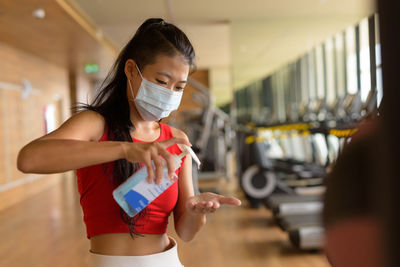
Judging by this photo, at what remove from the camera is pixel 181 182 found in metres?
1.24

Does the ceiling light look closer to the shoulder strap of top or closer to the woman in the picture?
the woman

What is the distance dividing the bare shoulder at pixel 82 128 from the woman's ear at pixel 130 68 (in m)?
0.15

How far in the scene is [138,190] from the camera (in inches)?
35.4

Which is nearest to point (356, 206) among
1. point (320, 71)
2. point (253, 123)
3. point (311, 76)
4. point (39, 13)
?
point (39, 13)

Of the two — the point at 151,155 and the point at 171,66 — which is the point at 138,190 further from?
the point at 171,66

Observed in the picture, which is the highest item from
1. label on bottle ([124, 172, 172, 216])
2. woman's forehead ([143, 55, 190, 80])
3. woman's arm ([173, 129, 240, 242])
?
woman's forehead ([143, 55, 190, 80])

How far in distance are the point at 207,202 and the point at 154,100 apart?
0.91 ft

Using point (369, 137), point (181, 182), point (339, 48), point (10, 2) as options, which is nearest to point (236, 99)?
point (339, 48)

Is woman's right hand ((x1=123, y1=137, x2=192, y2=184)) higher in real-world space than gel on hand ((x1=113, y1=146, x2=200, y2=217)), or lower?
higher

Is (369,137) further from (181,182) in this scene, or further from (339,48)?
(339,48)

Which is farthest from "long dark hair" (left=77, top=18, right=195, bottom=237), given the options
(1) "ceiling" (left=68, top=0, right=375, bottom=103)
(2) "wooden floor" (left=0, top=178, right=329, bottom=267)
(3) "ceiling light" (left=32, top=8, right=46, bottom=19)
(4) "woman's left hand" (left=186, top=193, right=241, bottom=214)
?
(1) "ceiling" (left=68, top=0, right=375, bottom=103)

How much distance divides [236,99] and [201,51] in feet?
15.0

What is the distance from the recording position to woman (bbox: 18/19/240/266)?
107cm

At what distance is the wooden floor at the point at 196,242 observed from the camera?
3.73m
